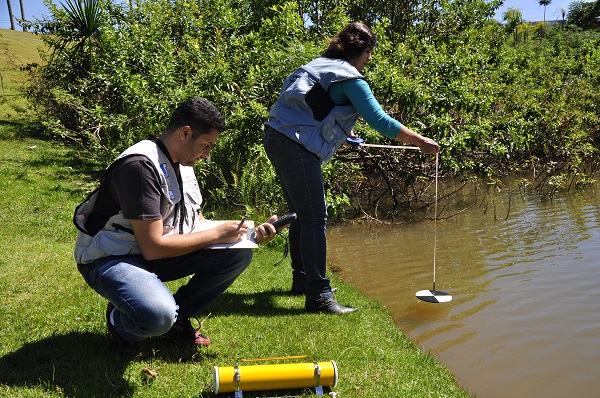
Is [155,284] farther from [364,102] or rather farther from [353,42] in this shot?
[353,42]

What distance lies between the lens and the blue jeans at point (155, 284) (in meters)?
3.00

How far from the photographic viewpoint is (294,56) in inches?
336

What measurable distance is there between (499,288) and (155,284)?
349 cm

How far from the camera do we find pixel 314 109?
420 centimetres

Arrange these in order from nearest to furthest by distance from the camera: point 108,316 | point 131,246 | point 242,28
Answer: point 131,246 → point 108,316 → point 242,28

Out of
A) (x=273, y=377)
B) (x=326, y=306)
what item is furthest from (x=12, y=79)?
(x=273, y=377)

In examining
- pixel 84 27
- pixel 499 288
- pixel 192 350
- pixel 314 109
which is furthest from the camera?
pixel 84 27

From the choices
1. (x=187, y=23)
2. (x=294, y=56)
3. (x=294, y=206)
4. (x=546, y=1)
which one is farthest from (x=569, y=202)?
(x=546, y=1)

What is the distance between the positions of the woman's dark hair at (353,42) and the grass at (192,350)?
191cm

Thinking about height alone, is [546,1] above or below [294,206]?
above

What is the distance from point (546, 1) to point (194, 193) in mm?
129097

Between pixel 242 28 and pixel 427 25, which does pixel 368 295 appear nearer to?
pixel 242 28

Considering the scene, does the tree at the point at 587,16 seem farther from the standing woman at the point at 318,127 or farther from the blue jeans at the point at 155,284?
the blue jeans at the point at 155,284

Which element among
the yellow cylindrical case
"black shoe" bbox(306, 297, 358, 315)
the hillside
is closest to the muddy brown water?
"black shoe" bbox(306, 297, 358, 315)
